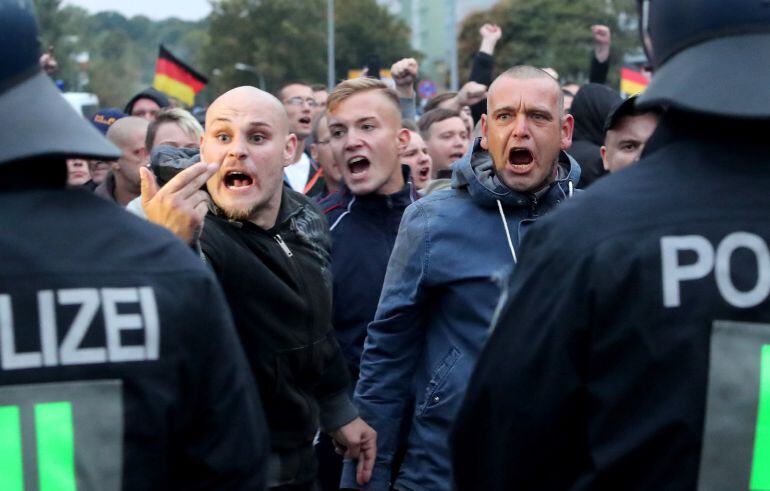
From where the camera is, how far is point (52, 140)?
2.53 m

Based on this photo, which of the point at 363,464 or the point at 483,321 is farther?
the point at 363,464

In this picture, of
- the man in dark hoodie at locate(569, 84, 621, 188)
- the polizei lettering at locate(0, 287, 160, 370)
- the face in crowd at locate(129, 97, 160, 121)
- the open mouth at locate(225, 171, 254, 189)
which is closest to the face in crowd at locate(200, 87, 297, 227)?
the open mouth at locate(225, 171, 254, 189)

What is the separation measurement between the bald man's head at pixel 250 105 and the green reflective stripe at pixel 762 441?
298 centimetres

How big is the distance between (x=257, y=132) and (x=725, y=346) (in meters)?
2.92

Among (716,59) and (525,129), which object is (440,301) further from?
(716,59)

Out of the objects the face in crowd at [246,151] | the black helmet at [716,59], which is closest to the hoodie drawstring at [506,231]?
the face in crowd at [246,151]

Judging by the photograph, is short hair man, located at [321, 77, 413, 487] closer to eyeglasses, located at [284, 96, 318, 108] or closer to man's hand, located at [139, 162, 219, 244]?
man's hand, located at [139, 162, 219, 244]

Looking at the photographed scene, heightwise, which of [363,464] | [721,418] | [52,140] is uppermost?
[52,140]

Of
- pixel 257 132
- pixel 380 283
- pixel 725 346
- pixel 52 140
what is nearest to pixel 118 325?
pixel 52 140

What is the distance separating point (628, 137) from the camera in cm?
606

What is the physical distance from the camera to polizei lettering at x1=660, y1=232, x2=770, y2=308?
8.02 ft

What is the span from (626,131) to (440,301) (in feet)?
5.76

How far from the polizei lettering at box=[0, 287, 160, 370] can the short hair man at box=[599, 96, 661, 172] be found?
3845 millimetres

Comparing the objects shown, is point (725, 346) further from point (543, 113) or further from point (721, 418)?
point (543, 113)
